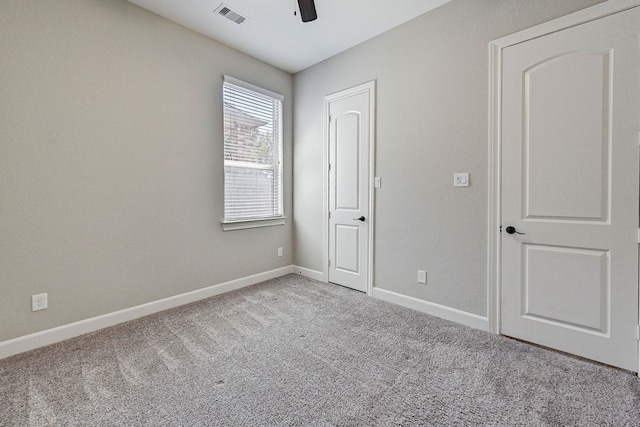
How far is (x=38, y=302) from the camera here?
216 centimetres

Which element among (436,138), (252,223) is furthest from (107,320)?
(436,138)

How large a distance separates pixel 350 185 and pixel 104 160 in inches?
96.6

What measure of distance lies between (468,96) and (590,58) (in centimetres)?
77

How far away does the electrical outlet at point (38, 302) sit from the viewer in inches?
84.4

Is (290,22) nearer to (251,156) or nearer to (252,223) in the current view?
(251,156)

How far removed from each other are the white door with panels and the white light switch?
0.93 meters

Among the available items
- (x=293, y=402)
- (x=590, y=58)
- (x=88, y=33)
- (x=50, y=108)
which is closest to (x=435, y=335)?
(x=293, y=402)

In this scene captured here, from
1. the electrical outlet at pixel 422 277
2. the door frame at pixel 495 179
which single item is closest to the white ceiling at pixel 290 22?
the door frame at pixel 495 179

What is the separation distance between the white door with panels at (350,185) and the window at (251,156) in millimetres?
793

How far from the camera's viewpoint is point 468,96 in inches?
96.6

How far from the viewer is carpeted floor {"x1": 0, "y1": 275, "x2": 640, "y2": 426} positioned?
4.88ft

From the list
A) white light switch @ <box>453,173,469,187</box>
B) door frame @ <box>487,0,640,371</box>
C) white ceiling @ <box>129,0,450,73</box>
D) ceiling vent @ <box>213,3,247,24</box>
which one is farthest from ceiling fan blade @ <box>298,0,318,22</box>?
white light switch @ <box>453,173,469,187</box>

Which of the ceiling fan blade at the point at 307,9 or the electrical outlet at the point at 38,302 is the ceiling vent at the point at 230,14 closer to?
the ceiling fan blade at the point at 307,9

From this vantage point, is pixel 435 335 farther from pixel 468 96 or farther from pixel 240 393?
pixel 468 96
